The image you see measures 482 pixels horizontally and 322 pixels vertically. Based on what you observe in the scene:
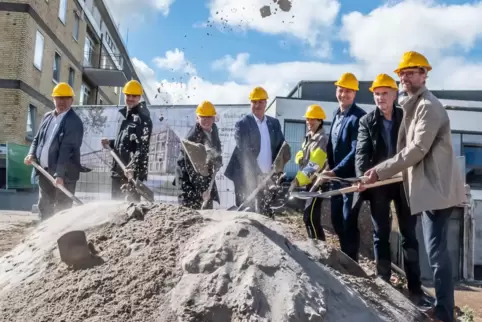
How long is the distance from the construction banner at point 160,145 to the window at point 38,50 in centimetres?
1330

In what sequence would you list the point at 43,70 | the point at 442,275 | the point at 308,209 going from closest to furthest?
the point at 442,275, the point at 308,209, the point at 43,70

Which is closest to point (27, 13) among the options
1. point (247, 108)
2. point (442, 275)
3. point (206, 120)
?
point (247, 108)

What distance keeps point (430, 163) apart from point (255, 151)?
7.12ft

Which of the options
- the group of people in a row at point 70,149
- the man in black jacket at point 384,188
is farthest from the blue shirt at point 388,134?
the group of people in a row at point 70,149

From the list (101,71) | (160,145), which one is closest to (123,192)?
(160,145)

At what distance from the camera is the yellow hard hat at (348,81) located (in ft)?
15.5

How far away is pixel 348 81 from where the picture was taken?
475 centimetres

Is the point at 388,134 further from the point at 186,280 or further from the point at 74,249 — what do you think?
the point at 74,249

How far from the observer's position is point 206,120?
5410 mm

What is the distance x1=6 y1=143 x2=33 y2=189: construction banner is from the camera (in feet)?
47.4

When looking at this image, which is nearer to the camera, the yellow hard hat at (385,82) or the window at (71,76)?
the yellow hard hat at (385,82)

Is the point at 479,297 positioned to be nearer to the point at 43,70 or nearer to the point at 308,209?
the point at 308,209

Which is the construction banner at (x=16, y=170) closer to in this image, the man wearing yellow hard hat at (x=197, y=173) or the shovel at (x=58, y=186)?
the shovel at (x=58, y=186)

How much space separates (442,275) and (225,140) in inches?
205
